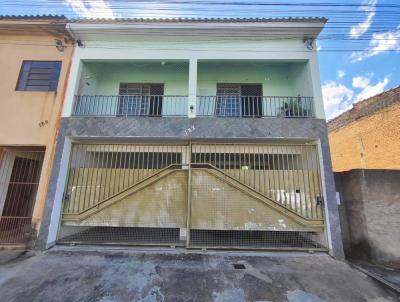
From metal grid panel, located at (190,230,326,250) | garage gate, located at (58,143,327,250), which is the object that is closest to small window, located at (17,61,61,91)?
garage gate, located at (58,143,327,250)

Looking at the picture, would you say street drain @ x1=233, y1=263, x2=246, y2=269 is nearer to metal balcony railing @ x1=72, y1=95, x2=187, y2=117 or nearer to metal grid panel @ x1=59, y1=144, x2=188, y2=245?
metal grid panel @ x1=59, y1=144, x2=188, y2=245

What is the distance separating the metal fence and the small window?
1857mm

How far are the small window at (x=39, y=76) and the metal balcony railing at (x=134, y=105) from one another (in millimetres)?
947

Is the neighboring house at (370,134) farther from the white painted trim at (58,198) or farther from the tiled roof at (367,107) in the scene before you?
the white painted trim at (58,198)

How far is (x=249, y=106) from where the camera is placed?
6980mm

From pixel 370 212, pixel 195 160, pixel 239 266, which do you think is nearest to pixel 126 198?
pixel 195 160

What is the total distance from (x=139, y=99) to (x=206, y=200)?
454 centimetres

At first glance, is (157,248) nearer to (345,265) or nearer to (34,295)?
(34,295)

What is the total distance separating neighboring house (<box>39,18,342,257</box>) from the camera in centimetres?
530

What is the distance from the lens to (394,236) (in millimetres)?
4656

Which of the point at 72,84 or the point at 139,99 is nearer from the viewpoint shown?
the point at 72,84

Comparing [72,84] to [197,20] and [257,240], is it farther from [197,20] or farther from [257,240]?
[257,240]

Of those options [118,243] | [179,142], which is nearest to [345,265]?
[179,142]

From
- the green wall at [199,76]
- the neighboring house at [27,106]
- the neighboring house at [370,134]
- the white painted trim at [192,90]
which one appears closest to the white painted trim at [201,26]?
the neighboring house at [27,106]
